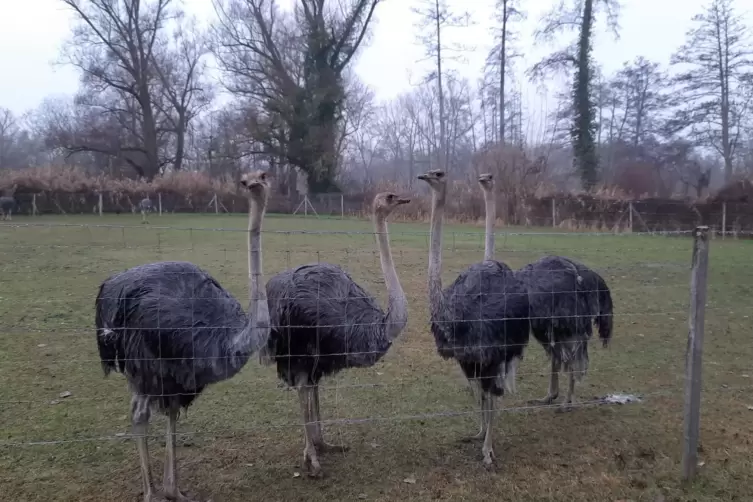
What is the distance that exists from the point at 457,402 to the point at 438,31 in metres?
30.8

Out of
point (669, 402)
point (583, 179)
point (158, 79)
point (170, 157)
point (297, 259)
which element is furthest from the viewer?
point (170, 157)

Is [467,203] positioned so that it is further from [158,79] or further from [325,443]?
[158,79]

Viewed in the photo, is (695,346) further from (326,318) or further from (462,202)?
(462,202)

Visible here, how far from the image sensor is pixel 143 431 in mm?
3168

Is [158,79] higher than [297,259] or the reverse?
higher

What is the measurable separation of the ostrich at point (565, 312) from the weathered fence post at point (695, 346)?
1057 mm

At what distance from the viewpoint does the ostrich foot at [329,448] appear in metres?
3.87

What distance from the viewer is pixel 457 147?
40.8 metres

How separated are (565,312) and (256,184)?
2.77 m

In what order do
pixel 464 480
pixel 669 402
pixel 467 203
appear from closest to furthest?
pixel 464 480
pixel 669 402
pixel 467 203

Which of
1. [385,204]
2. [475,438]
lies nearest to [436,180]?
[385,204]

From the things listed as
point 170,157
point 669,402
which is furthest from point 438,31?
point 669,402

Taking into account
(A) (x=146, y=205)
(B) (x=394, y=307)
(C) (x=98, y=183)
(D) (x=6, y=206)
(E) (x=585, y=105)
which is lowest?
(B) (x=394, y=307)

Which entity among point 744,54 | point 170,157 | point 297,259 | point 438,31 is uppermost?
point 438,31
